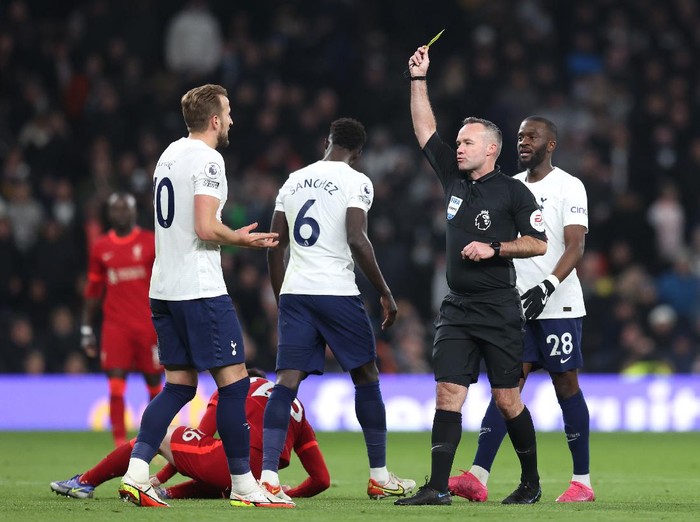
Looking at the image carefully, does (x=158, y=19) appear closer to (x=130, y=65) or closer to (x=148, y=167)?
(x=130, y=65)

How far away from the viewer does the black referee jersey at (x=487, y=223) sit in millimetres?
7914

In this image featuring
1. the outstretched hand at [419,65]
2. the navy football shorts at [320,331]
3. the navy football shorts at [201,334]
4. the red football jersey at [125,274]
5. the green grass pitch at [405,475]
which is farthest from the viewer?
the red football jersey at [125,274]

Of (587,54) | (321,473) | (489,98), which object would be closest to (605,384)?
(489,98)

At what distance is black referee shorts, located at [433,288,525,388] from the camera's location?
7891mm

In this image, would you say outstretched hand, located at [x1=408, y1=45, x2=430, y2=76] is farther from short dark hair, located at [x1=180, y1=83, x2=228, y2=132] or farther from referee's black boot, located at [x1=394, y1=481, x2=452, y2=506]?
referee's black boot, located at [x1=394, y1=481, x2=452, y2=506]

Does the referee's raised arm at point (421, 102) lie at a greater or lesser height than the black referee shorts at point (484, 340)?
greater

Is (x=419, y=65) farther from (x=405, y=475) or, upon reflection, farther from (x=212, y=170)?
(x=405, y=475)

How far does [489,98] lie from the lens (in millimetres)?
19156

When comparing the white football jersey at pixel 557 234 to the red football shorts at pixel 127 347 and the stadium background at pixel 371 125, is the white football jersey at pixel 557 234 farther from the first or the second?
the stadium background at pixel 371 125

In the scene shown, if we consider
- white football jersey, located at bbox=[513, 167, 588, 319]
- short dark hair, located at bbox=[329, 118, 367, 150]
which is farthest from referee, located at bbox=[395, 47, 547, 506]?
short dark hair, located at bbox=[329, 118, 367, 150]

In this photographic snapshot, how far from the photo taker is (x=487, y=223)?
7926mm

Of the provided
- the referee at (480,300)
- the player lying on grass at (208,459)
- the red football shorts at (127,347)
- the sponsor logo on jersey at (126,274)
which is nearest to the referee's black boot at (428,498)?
the referee at (480,300)

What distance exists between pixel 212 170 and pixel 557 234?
2310 millimetres

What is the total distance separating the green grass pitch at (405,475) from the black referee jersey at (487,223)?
49.2 inches
